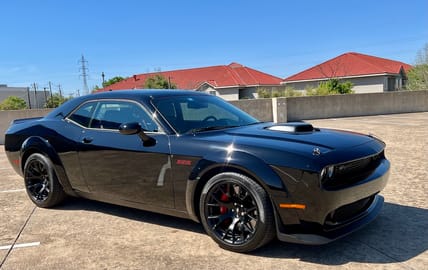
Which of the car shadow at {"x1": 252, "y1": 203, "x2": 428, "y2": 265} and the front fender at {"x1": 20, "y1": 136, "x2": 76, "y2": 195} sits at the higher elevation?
the front fender at {"x1": 20, "y1": 136, "x2": 76, "y2": 195}

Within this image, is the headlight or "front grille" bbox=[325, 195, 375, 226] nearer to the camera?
the headlight

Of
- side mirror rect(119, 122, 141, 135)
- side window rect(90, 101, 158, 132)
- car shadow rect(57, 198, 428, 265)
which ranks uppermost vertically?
side window rect(90, 101, 158, 132)

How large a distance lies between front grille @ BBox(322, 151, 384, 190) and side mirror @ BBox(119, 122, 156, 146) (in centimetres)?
176

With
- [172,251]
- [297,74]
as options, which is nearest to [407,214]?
[172,251]

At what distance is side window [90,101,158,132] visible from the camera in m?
4.13

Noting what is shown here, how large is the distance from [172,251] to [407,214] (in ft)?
8.52

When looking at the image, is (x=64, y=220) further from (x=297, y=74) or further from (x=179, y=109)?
A: (x=297, y=74)

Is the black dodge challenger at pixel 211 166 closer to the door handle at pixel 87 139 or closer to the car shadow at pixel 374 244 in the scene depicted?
the door handle at pixel 87 139

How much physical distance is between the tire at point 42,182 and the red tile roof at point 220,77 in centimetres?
3845

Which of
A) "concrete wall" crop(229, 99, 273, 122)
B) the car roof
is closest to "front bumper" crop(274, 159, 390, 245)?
the car roof

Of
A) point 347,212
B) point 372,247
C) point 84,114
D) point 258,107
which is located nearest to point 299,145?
point 347,212

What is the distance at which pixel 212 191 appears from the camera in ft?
11.5

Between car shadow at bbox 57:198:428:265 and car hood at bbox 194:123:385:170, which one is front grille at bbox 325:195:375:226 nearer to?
car shadow at bbox 57:198:428:265

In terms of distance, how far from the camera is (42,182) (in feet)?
16.9
